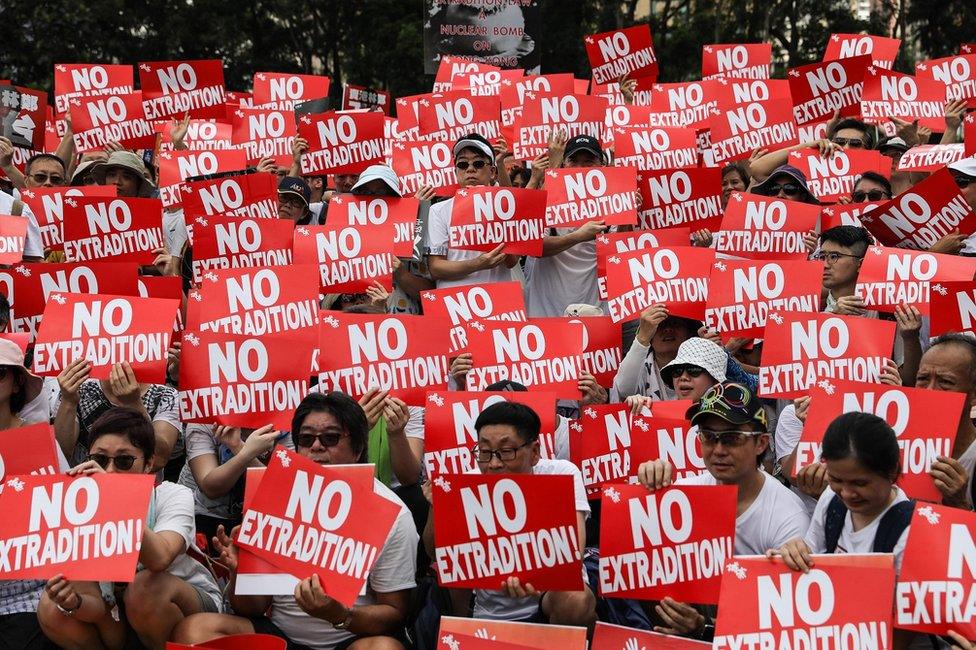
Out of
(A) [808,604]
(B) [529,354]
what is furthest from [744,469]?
(B) [529,354]

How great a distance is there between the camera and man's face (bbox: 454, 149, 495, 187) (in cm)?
1040

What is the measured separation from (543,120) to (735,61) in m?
3.04

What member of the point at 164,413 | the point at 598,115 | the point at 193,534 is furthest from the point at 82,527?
the point at 598,115

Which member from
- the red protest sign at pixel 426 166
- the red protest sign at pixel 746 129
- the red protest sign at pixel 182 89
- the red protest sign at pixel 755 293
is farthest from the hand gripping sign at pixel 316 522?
the red protest sign at pixel 182 89

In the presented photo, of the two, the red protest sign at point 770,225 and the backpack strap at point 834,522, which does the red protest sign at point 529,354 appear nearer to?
the red protest sign at point 770,225

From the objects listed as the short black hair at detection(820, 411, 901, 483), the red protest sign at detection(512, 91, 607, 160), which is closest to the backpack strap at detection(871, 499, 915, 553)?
the short black hair at detection(820, 411, 901, 483)

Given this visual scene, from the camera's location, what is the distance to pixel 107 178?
11.0m

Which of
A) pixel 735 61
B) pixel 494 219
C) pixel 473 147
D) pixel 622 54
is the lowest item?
pixel 494 219

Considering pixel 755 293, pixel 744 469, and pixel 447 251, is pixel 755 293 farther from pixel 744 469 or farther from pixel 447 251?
pixel 744 469

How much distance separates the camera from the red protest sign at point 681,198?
1064 centimetres

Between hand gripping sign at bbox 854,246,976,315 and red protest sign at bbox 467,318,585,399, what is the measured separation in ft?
5.86

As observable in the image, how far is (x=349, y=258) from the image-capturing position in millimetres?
9500

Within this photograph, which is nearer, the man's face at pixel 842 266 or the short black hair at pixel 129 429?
the short black hair at pixel 129 429

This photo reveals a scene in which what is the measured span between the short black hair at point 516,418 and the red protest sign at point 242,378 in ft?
4.68
